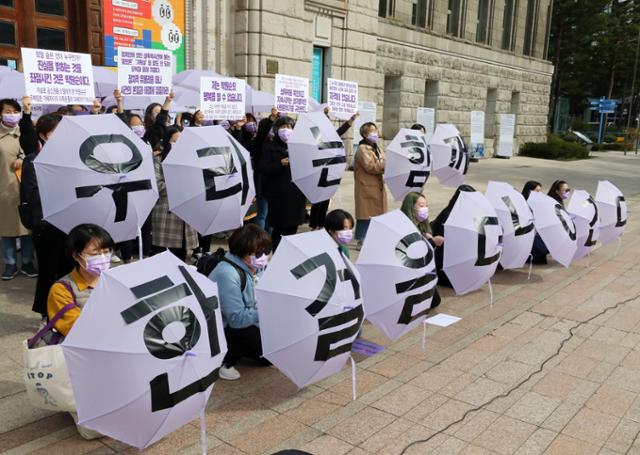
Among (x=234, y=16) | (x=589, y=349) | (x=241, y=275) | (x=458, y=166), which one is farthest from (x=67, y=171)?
(x=234, y=16)

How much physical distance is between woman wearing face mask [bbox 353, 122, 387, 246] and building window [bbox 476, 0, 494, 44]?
21.0m

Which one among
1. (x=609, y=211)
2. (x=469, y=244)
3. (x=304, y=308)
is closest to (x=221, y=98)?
(x=469, y=244)

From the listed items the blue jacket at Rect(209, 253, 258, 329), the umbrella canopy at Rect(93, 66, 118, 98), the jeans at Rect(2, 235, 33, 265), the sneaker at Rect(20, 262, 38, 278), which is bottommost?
the sneaker at Rect(20, 262, 38, 278)

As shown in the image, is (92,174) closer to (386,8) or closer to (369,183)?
(369,183)

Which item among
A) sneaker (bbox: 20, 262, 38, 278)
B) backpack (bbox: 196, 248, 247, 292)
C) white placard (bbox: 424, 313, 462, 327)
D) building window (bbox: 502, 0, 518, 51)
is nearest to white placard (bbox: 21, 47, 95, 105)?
sneaker (bbox: 20, 262, 38, 278)

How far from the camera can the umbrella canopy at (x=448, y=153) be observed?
8.46 m

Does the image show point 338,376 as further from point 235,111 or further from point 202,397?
point 235,111

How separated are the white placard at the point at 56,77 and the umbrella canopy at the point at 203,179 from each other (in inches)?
82.4

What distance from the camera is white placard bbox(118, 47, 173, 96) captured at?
761 cm

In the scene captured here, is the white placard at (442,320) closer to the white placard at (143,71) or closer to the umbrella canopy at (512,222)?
the umbrella canopy at (512,222)

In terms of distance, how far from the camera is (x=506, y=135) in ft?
90.4

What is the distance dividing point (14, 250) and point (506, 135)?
80.7 feet

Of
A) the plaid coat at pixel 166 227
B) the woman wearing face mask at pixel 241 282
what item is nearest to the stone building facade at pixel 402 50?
the plaid coat at pixel 166 227

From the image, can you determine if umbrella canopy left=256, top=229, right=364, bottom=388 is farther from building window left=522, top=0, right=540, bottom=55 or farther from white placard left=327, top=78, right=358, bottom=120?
building window left=522, top=0, right=540, bottom=55
